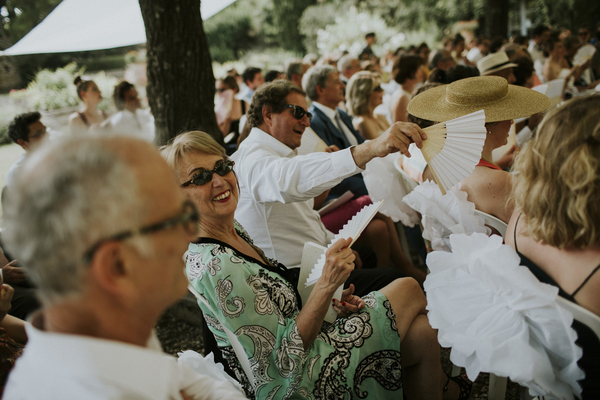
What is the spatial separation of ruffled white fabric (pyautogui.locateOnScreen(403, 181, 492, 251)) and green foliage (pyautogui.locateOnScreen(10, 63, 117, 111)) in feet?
37.5

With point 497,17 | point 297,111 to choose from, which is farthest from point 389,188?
point 497,17

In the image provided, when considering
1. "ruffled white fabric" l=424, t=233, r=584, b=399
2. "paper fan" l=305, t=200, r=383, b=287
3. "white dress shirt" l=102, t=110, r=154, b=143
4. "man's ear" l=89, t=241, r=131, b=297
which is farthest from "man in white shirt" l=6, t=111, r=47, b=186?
"ruffled white fabric" l=424, t=233, r=584, b=399

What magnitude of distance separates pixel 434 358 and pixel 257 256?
35.7 inches

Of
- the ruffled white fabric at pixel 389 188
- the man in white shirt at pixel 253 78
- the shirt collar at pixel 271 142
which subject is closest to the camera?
the shirt collar at pixel 271 142

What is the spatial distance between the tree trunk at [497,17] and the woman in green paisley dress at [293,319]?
1343 centimetres

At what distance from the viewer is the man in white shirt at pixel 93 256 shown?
2.68 ft

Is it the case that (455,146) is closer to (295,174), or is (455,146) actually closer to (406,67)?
(295,174)

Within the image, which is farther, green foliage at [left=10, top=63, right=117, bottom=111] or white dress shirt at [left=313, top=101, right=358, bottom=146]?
green foliage at [left=10, top=63, right=117, bottom=111]

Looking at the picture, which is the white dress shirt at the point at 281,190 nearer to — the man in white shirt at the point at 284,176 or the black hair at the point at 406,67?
the man in white shirt at the point at 284,176

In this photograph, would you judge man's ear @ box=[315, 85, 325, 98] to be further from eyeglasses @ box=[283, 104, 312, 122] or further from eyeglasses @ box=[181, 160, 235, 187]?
eyeglasses @ box=[181, 160, 235, 187]

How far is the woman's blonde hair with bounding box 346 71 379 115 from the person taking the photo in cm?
466

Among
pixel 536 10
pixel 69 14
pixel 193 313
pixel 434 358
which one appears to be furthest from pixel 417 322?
pixel 536 10

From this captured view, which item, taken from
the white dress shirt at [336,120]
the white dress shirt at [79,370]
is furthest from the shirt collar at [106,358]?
the white dress shirt at [336,120]

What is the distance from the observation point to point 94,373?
85 centimetres
